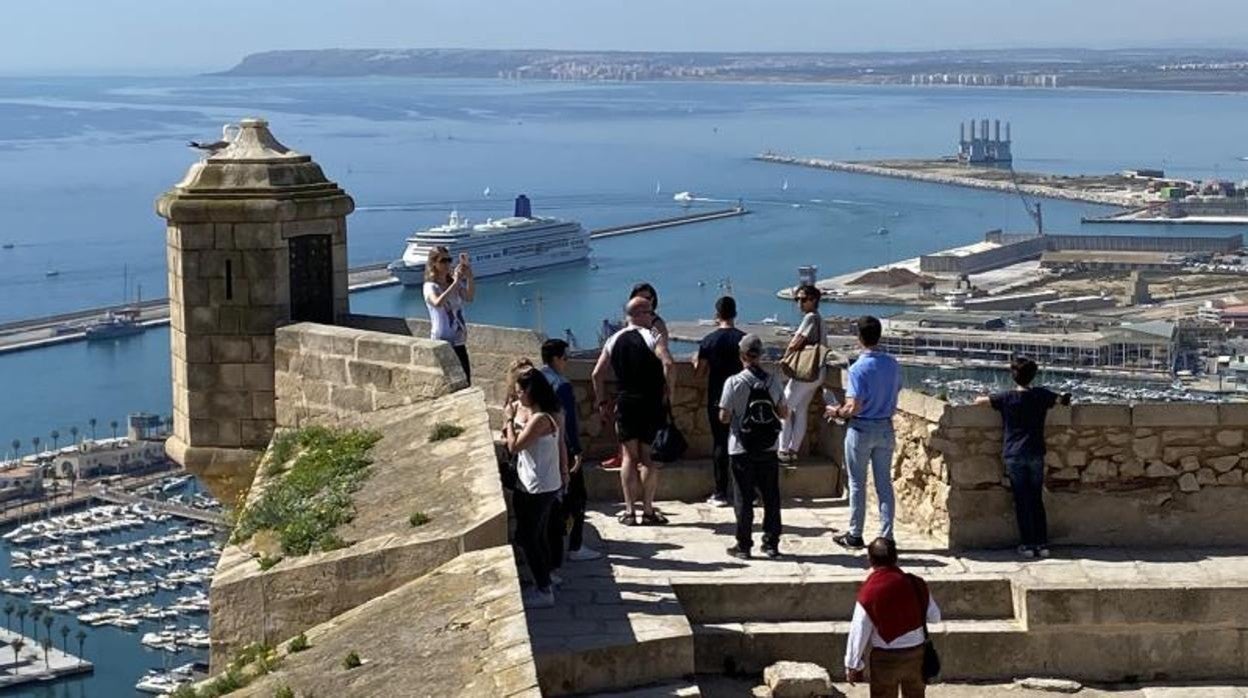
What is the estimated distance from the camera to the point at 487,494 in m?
5.91

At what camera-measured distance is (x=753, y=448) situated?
6742mm

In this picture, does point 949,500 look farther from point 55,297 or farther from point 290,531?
point 55,297

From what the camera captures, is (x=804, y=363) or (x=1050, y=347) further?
(x=1050, y=347)

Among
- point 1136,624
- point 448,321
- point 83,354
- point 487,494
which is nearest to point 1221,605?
point 1136,624

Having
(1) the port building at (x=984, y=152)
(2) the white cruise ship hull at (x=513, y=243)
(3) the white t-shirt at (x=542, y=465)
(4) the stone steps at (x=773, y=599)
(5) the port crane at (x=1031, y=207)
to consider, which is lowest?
(4) the stone steps at (x=773, y=599)

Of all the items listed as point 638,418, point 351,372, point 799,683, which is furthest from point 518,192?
point 799,683

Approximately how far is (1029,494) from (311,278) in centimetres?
350

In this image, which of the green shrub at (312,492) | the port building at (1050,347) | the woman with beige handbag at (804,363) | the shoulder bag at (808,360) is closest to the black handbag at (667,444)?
the woman with beige handbag at (804,363)

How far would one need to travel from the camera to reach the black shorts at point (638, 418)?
23.9 feet

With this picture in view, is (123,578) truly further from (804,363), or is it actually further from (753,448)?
(753,448)

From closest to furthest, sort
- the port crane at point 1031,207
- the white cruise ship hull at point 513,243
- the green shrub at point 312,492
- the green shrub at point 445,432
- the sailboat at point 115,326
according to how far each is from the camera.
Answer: the green shrub at point 312,492 → the green shrub at point 445,432 → the sailboat at point 115,326 → the white cruise ship hull at point 513,243 → the port crane at point 1031,207

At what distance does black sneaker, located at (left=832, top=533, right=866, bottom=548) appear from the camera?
6812 millimetres

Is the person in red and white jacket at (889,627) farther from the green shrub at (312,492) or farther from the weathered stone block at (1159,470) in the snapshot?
the weathered stone block at (1159,470)

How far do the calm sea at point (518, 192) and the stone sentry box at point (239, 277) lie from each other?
76.2 ft
